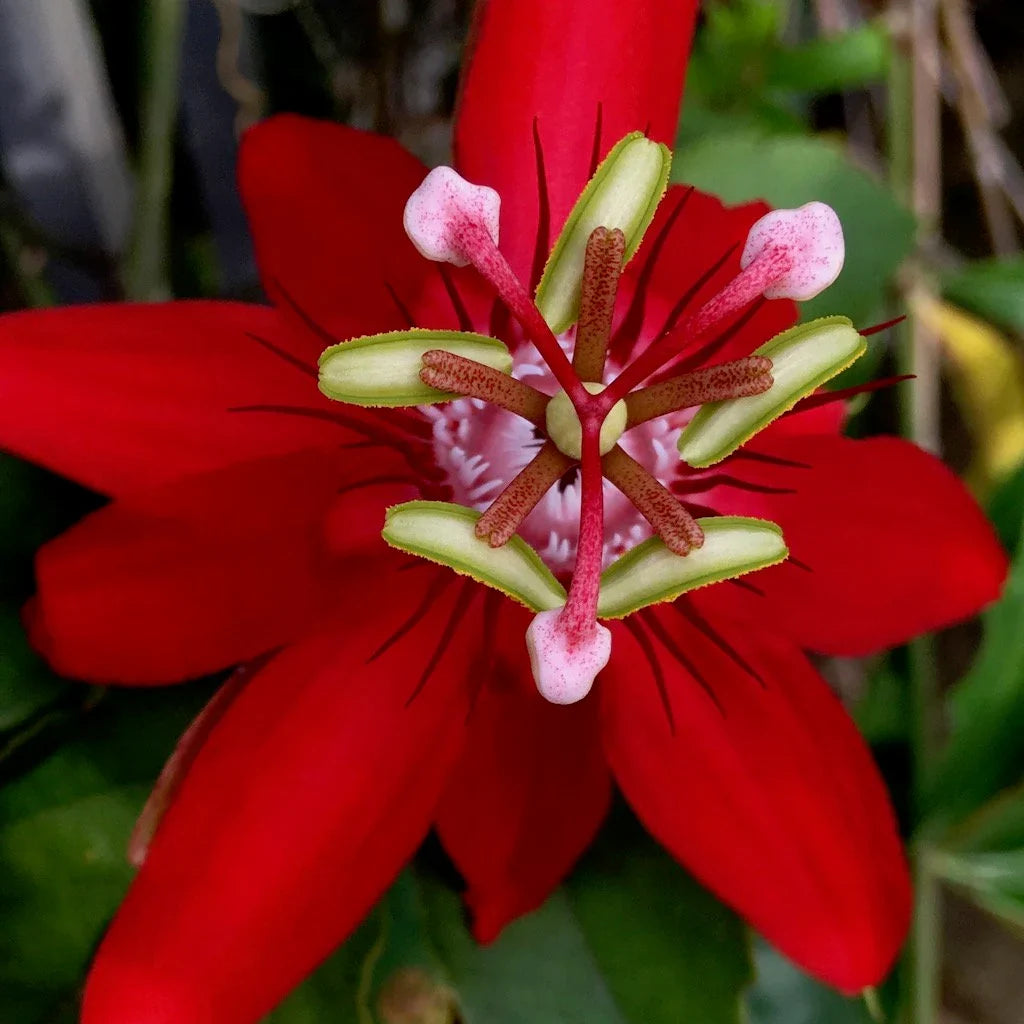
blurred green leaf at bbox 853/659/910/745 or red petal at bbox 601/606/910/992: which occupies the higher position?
red petal at bbox 601/606/910/992

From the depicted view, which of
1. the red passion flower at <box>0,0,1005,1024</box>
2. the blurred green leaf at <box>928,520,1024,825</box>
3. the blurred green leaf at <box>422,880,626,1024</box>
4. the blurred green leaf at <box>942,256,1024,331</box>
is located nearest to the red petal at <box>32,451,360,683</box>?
the red passion flower at <box>0,0,1005,1024</box>

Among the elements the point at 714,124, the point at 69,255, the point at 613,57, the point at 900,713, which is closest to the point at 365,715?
the point at 613,57

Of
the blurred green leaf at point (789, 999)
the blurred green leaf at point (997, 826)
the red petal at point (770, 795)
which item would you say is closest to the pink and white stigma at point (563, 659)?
the red petal at point (770, 795)

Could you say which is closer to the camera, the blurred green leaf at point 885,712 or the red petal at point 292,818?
the red petal at point 292,818

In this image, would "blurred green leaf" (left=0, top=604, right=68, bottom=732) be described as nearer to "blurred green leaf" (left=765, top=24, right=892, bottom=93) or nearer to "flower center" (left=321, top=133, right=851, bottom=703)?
"flower center" (left=321, top=133, right=851, bottom=703)

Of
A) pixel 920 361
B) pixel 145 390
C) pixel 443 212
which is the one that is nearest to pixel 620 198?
pixel 443 212

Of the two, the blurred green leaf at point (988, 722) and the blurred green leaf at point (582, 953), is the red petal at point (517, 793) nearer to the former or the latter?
the blurred green leaf at point (582, 953)

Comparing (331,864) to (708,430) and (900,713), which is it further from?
(900,713)
